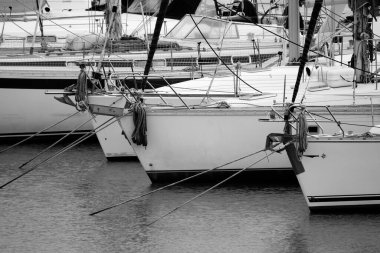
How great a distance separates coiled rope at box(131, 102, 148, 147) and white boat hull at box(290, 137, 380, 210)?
4.40 metres

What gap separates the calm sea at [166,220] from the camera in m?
18.9

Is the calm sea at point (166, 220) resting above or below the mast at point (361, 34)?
below

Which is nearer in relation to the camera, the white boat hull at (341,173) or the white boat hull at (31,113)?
the white boat hull at (341,173)

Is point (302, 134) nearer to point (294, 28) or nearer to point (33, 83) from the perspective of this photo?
point (294, 28)

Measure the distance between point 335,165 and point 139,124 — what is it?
494 centimetres

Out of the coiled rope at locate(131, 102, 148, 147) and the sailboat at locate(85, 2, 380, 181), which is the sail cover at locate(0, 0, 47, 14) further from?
the coiled rope at locate(131, 102, 148, 147)

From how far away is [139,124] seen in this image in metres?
23.1

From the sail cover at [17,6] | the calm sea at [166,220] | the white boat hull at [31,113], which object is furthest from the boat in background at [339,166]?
the sail cover at [17,6]

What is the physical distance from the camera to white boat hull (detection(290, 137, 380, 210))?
774 inches

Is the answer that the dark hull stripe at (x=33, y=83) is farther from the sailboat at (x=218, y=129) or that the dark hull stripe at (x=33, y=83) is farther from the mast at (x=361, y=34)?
the mast at (x=361, y=34)

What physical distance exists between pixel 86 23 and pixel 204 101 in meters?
18.0

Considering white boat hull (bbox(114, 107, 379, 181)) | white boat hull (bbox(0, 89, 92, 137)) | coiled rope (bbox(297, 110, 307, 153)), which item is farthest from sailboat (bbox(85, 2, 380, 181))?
white boat hull (bbox(0, 89, 92, 137))

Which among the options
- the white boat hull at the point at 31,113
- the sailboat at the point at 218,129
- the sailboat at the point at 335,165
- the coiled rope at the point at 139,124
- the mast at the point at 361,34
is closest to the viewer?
the sailboat at the point at 335,165

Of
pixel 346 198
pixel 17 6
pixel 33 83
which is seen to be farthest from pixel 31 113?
pixel 346 198
